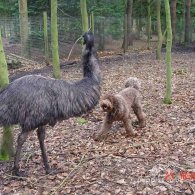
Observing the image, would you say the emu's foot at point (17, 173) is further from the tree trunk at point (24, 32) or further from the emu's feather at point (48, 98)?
the tree trunk at point (24, 32)

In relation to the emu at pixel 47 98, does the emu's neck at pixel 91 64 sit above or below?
above

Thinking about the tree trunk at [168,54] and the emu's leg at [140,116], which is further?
the tree trunk at [168,54]

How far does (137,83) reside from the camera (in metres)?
7.21

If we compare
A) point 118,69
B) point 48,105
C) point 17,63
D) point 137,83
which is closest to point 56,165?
point 48,105

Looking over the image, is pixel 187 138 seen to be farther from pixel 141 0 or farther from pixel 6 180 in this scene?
pixel 141 0

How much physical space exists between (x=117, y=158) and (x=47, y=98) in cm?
134

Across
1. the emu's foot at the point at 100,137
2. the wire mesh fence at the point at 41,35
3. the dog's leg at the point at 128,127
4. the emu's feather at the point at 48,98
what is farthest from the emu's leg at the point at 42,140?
the wire mesh fence at the point at 41,35

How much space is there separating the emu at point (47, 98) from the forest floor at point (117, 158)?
1.74 feet

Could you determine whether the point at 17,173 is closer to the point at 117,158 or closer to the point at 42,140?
the point at 42,140

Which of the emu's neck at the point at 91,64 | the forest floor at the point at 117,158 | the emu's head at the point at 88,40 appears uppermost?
the emu's head at the point at 88,40

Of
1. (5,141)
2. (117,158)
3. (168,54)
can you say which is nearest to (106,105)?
(117,158)

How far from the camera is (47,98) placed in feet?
15.3

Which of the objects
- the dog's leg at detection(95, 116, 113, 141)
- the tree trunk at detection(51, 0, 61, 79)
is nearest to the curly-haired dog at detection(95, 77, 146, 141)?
the dog's leg at detection(95, 116, 113, 141)

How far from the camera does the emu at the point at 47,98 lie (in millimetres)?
4605
